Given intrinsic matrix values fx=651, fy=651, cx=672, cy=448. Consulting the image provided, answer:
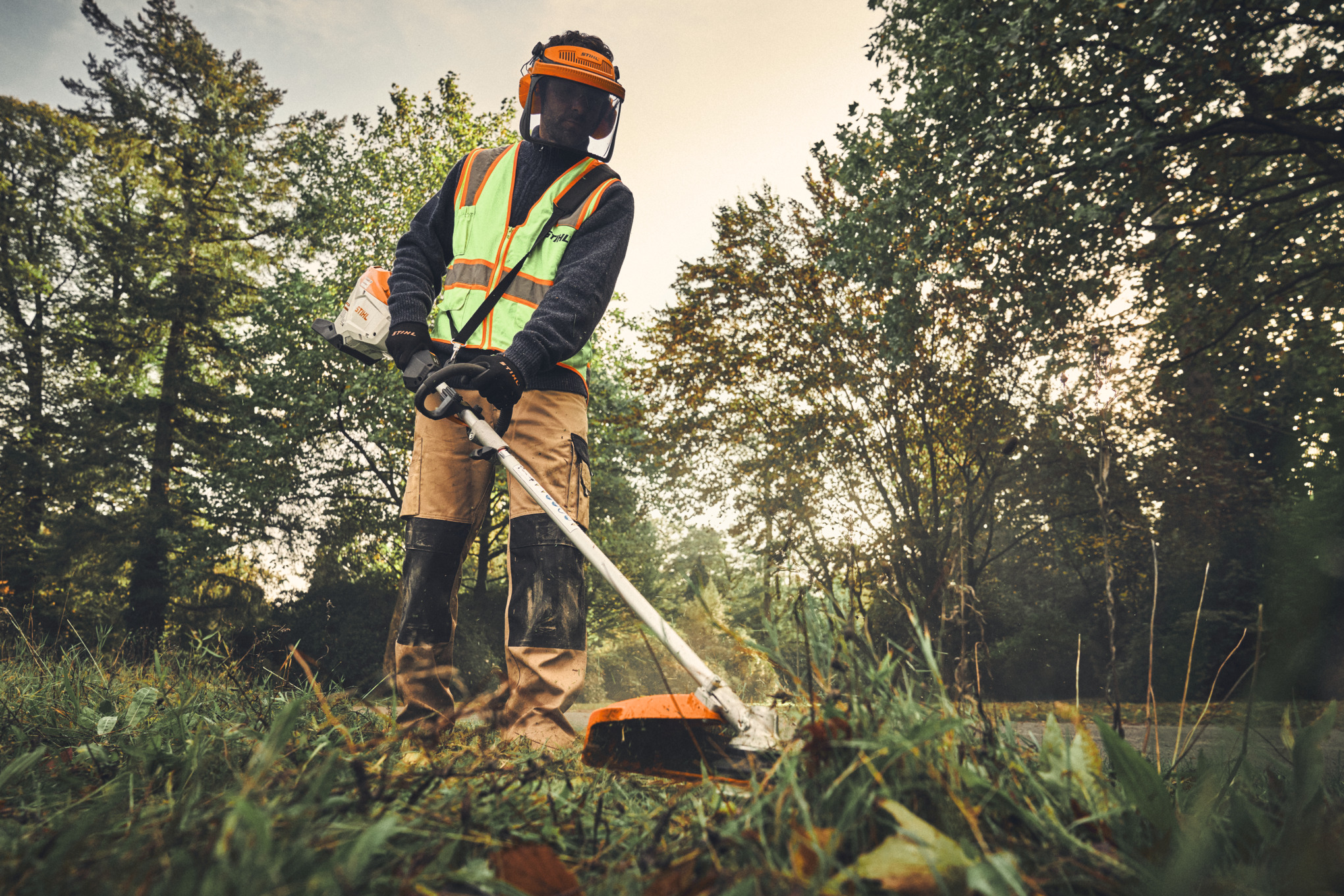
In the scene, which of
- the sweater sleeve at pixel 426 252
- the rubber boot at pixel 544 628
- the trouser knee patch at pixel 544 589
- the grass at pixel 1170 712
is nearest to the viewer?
the rubber boot at pixel 544 628

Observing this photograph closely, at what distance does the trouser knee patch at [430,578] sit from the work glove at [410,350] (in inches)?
21.6

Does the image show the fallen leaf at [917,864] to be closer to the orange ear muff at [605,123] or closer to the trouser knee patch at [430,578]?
the trouser knee patch at [430,578]

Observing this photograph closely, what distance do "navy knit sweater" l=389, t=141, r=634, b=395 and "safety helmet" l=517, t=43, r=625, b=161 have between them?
72mm

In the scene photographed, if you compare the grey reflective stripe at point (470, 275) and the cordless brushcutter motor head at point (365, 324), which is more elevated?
the grey reflective stripe at point (470, 275)

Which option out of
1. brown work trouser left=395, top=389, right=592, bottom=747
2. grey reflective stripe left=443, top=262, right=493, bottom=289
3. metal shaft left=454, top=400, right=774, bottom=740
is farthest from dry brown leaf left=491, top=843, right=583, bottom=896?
grey reflective stripe left=443, top=262, right=493, bottom=289

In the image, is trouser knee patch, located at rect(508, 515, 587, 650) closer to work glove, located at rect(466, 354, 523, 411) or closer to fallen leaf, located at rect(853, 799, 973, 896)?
work glove, located at rect(466, 354, 523, 411)

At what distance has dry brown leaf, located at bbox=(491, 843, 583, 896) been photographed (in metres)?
0.71

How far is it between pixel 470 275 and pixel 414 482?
0.86 metres

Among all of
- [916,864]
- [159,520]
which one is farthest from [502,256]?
[159,520]

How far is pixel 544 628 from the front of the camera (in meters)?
2.27

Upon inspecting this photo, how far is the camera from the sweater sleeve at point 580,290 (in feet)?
7.66

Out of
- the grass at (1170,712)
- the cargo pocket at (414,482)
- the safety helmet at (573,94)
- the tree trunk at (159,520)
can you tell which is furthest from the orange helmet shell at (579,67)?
the tree trunk at (159,520)

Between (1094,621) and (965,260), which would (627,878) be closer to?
(965,260)

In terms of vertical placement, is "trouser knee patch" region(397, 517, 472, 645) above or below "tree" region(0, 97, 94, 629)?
below
